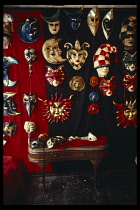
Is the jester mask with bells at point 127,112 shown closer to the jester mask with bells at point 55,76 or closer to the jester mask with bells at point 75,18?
the jester mask with bells at point 55,76

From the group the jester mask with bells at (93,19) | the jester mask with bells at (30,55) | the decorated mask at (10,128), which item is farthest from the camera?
the decorated mask at (10,128)

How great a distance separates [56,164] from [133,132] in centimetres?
171

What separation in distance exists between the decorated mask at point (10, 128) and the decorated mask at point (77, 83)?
4.51 ft

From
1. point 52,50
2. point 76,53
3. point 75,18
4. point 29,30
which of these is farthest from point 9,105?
point 75,18

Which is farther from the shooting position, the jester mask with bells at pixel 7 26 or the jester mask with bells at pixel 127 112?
the jester mask with bells at pixel 127 112

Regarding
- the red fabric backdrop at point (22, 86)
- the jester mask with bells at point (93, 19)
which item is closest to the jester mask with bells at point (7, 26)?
the red fabric backdrop at point (22, 86)

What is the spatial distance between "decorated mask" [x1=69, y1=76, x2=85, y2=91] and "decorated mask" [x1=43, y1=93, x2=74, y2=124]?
220 mm

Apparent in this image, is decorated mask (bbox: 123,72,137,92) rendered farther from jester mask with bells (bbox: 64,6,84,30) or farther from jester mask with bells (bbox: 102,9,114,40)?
jester mask with bells (bbox: 64,6,84,30)

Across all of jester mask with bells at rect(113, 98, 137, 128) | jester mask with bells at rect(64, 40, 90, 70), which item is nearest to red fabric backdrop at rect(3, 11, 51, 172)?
jester mask with bells at rect(64, 40, 90, 70)

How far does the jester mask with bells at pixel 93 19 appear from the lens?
2.70m

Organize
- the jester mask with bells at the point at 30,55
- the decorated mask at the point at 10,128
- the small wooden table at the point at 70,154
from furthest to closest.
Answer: the decorated mask at the point at 10,128 < the jester mask with bells at the point at 30,55 < the small wooden table at the point at 70,154

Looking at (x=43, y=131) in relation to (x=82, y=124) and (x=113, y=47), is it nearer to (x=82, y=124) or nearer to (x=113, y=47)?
(x=82, y=124)

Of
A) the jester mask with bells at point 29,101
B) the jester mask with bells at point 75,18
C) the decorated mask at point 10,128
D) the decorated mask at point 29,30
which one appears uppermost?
the jester mask with bells at point 75,18

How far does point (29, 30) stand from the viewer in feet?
9.07
